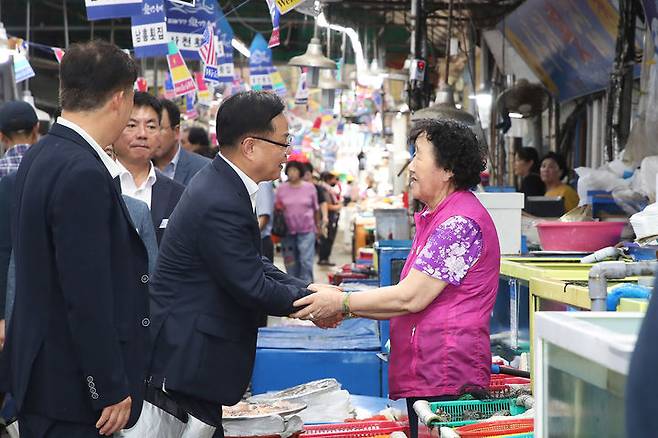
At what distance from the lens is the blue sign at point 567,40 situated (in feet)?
37.3

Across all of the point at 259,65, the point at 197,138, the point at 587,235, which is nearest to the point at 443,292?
the point at 587,235

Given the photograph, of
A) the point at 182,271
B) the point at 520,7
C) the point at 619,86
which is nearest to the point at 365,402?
the point at 182,271

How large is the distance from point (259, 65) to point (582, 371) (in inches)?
492

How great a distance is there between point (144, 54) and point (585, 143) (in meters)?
8.08

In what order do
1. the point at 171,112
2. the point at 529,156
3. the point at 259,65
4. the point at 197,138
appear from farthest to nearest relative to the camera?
the point at 259,65, the point at 529,156, the point at 197,138, the point at 171,112

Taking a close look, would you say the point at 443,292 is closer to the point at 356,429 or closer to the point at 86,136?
the point at 356,429

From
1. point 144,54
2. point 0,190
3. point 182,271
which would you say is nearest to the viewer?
point 182,271

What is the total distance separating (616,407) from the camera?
6.07 feet

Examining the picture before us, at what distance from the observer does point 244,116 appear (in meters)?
3.82

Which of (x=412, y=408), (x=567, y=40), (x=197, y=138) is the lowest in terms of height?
(x=412, y=408)

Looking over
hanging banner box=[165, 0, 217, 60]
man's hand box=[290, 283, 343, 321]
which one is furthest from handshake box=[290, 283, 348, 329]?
hanging banner box=[165, 0, 217, 60]

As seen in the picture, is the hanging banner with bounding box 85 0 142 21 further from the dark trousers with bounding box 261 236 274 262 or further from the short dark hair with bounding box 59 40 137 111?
the short dark hair with bounding box 59 40 137 111

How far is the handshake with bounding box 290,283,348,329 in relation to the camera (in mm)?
3982

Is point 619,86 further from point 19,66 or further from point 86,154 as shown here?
point 86,154
